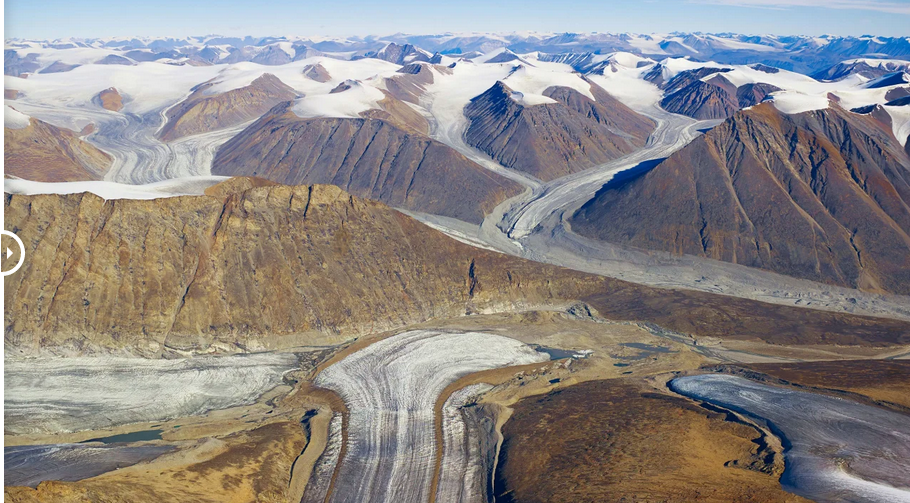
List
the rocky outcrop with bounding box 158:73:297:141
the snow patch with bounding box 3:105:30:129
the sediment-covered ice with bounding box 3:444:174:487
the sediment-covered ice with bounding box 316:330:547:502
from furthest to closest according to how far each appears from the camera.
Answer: the rocky outcrop with bounding box 158:73:297:141, the snow patch with bounding box 3:105:30:129, the sediment-covered ice with bounding box 316:330:547:502, the sediment-covered ice with bounding box 3:444:174:487

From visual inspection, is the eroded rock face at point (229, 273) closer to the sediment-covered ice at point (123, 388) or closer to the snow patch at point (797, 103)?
the sediment-covered ice at point (123, 388)

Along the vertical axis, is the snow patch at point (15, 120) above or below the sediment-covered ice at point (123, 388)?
above

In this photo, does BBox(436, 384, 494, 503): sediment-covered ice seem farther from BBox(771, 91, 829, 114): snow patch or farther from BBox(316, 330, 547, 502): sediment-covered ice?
BBox(771, 91, 829, 114): snow patch

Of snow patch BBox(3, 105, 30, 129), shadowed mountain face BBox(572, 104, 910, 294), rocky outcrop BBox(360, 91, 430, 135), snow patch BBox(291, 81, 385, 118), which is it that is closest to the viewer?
shadowed mountain face BBox(572, 104, 910, 294)

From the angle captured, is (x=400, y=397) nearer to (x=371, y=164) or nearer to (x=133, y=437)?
(x=133, y=437)

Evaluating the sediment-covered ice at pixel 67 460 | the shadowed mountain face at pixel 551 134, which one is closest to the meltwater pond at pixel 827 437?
the sediment-covered ice at pixel 67 460

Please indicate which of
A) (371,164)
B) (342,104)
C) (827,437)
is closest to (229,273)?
(827,437)

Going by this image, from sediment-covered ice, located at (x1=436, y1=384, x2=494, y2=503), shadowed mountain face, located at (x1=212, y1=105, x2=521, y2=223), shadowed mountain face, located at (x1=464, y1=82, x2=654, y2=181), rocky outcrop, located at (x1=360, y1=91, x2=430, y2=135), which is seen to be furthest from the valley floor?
rocky outcrop, located at (x1=360, y1=91, x2=430, y2=135)
